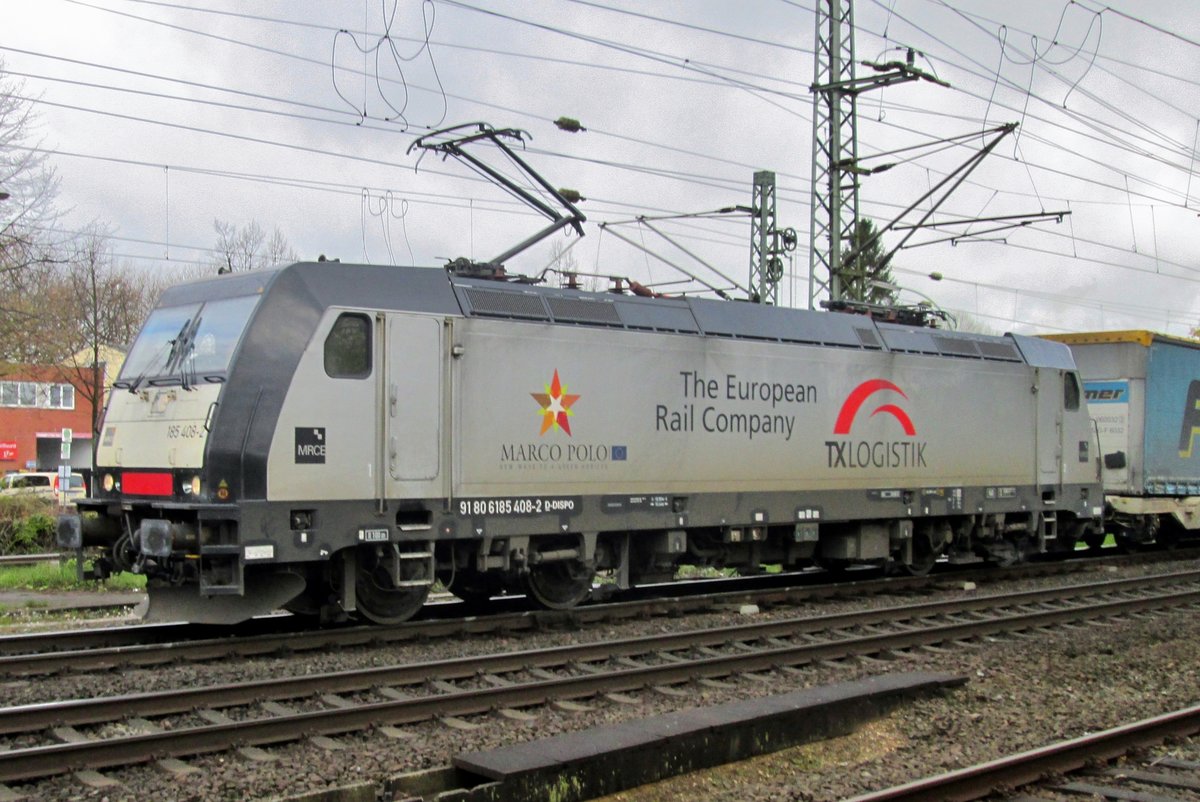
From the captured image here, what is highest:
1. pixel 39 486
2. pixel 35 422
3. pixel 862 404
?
pixel 35 422

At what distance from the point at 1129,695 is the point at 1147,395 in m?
13.1

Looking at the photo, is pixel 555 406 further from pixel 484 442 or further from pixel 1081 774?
pixel 1081 774

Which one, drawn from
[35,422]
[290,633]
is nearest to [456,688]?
[290,633]

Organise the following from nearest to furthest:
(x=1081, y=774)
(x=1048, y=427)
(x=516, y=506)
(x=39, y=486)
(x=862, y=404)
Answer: (x=1081, y=774)
(x=516, y=506)
(x=862, y=404)
(x=1048, y=427)
(x=39, y=486)

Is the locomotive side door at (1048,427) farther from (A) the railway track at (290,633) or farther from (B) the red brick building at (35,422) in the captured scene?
(B) the red brick building at (35,422)

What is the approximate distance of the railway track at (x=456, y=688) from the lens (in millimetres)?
7500

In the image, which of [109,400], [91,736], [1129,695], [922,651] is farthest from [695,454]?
[91,736]

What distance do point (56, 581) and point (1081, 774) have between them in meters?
14.7

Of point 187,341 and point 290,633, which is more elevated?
point 187,341

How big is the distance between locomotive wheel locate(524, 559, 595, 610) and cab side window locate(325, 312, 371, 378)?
3253 mm

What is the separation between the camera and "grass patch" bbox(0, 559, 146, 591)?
16.8 metres

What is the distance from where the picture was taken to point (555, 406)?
40.8 ft

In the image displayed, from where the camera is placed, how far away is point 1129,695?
32.8 ft

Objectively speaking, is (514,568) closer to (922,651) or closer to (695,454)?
(695,454)
